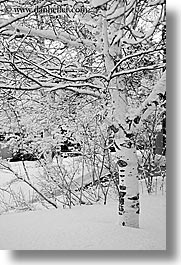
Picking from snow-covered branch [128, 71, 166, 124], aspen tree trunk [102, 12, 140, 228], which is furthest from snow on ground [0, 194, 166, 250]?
snow-covered branch [128, 71, 166, 124]

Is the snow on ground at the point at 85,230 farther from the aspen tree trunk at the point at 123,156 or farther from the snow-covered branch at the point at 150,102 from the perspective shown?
the snow-covered branch at the point at 150,102

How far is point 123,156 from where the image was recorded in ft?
6.86

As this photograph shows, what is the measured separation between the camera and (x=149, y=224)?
199cm

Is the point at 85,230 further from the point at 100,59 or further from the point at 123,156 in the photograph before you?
the point at 100,59

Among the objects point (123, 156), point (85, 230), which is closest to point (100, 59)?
point (123, 156)

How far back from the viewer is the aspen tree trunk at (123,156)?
204 centimetres

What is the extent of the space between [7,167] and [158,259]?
924mm

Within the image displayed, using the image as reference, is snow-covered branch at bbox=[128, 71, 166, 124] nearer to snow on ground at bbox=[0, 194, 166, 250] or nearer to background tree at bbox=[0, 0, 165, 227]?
background tree at bbox=[0, 0, 165, 227]

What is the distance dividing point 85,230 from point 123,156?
0.43 metres

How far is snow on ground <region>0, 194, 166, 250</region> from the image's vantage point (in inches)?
75.7

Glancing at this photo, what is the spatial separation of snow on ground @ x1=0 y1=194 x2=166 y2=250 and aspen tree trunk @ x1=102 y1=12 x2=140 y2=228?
42 mm

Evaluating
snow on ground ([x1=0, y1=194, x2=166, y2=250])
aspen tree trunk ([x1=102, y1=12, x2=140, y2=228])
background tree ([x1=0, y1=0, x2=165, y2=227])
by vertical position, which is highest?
background tree ([x1=0, y1=0, x2=165, y2=227])

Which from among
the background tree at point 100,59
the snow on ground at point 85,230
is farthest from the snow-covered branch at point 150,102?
the snow on ground at point 85,230

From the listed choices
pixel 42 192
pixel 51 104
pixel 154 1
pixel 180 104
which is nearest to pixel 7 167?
pixel 42 192
